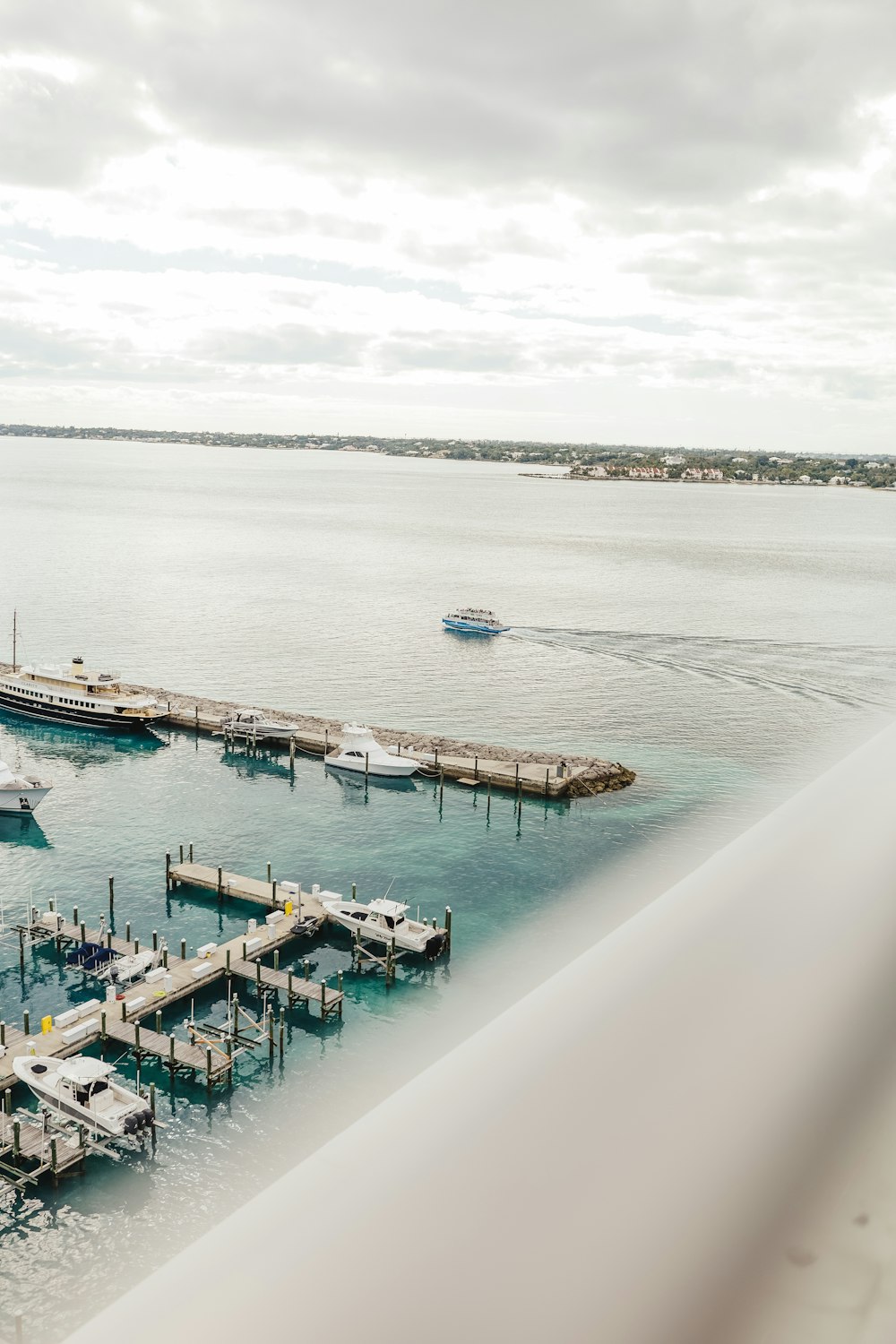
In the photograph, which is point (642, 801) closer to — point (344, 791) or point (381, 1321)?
point (344, 791)

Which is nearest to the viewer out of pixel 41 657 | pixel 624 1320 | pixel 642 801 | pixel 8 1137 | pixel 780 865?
pixel 624 1320

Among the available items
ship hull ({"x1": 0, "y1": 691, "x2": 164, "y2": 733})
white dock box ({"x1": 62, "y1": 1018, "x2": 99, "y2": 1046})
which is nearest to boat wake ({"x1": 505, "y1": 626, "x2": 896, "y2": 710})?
ship hull ({"x1": 0, "y1": 691, "x2": 164, "y2": 733})

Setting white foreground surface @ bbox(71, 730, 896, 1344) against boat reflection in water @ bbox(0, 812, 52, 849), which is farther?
boat reflection in water @ bbox(0, 812, 52, 849)

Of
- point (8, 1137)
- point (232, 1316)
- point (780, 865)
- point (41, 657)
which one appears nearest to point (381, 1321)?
point (232, 1316)

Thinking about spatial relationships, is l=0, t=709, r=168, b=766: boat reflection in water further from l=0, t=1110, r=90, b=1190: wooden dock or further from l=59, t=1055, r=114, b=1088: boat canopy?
l=0, t=1110, r=90, b=1190: wooden dock

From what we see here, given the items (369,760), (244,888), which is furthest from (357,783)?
(244,888)
